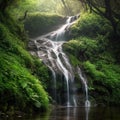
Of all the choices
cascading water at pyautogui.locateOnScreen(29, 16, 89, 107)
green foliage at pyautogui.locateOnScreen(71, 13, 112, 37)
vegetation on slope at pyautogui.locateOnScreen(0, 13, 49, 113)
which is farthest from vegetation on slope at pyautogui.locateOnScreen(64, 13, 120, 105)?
vegetation on slope at pyautogui.locateOnScreen(0, 13, 49, 113)

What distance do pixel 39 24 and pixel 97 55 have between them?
8.72m

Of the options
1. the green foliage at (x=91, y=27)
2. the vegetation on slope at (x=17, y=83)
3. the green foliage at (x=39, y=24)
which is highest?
the green foliage at (x=39, y=24)

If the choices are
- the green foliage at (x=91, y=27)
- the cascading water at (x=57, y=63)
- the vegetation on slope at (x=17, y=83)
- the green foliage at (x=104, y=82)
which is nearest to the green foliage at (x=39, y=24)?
the green foliage at (x=91, y=27)

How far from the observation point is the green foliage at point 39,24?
3338 cm

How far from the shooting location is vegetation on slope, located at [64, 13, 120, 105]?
23.0 meters

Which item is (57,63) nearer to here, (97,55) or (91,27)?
(97,55)

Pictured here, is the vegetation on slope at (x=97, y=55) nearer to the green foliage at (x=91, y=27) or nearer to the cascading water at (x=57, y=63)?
the green foliage at (x=91, y=27)

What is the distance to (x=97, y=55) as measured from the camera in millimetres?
27547

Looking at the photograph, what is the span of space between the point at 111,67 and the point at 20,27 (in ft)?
25.0

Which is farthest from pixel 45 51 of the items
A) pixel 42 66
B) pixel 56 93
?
pixel 56 93

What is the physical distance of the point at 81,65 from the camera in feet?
79.3

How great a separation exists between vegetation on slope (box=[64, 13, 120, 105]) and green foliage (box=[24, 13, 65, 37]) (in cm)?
414

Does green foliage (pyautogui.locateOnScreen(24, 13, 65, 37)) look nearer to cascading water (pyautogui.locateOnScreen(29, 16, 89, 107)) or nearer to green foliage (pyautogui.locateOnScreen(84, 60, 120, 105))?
cascading water (pyautogui.locateOnScreen(29, 16, 89, 107))

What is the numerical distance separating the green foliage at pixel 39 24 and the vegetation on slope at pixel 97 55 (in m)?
4.14
